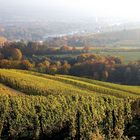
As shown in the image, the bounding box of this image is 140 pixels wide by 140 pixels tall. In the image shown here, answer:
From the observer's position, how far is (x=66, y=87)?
224 feet

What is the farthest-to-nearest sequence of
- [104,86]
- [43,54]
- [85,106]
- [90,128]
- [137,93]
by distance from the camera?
[43,54] → [104,86] → [137,93] → [85,106] → [90,128]

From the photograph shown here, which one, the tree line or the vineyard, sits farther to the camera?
the tree line

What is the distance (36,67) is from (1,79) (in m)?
29.5

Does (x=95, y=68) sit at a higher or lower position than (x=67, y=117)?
higher

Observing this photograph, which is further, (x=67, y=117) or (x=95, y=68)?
(x=95, y=68)

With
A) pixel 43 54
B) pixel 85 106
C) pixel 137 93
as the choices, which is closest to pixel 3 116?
pixel 85 106

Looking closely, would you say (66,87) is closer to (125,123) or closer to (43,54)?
(125,123)

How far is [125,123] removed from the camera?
48.1 metres

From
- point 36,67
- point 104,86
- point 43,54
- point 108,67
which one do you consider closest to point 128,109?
point 104,86

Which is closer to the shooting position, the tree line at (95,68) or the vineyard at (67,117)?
the vineyard at (67,117)

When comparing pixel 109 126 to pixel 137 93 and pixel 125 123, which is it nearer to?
pixel 125 123

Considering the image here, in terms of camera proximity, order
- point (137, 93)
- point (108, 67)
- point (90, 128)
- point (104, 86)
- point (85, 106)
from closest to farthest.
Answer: point (90, 128) < point (85, 106) < point (137, 93) < point (104, 86) < point (108, 67)

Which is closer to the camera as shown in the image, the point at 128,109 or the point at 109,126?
the point at 109,126

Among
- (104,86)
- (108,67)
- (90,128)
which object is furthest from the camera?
(108,67)
